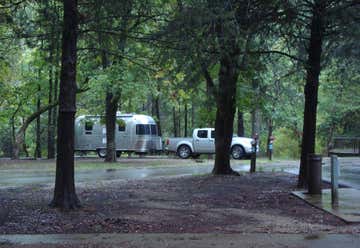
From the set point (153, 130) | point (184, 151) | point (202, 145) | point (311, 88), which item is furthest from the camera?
point (153, 130)

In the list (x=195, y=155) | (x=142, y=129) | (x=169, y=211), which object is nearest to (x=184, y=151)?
(x=195, y=155)

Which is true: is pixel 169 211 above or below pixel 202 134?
below

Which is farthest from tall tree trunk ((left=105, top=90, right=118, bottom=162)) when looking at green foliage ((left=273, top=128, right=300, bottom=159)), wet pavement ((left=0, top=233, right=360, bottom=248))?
green foliage ((left=273, top=128, right=300, bottom=159))

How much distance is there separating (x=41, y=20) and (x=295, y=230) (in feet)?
24.1

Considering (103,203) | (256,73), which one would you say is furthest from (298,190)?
(103,203)

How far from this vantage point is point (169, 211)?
10.5 meters

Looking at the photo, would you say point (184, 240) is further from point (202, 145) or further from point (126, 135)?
point (126, 135)

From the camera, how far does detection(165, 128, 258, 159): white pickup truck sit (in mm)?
33469

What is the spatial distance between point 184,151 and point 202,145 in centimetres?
141

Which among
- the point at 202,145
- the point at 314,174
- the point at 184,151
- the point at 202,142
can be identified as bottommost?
the point at 184,151

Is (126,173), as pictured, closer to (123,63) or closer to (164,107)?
(123,63)

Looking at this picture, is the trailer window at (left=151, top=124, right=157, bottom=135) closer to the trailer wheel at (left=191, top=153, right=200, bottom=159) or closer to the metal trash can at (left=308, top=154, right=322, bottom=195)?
the trailer wheel at (left=191, top=153, right=200, bottom=159)

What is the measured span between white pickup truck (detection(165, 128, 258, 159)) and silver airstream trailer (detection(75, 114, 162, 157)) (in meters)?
1.50

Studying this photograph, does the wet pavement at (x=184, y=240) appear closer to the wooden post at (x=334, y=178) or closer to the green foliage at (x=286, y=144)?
the wooden post at (x=334, y=178)
